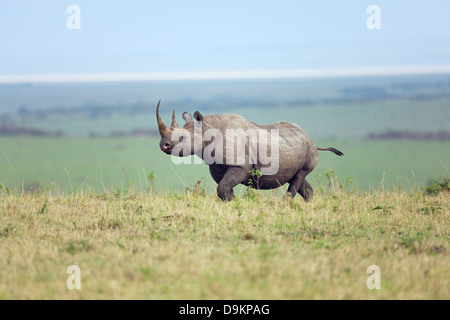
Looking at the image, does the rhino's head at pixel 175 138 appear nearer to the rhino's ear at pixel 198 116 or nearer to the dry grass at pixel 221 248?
the rhino's ear at pixel 198 116

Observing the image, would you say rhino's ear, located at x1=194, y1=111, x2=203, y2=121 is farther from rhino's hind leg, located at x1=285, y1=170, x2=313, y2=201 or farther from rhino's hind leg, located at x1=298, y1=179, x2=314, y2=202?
rhino's hind leg, located at x1=298, y1=179, x2=314, y2=202

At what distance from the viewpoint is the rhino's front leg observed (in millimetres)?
10273

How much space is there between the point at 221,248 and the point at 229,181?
11.3 ft

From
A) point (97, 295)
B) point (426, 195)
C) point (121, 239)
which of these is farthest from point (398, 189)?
point (97, 295)

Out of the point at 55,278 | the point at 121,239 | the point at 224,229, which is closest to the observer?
the point at 55,278

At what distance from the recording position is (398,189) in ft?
38.9

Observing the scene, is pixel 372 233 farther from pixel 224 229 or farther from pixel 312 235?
pixel 224 229

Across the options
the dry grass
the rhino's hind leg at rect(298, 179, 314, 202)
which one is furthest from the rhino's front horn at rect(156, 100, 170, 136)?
the rhino's hind leg at rect(298, 179, 314, 202)

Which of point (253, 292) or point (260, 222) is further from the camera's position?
point (260, 222)

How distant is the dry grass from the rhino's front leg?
0.22 m

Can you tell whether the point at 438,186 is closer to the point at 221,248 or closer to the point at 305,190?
the point at 305,190

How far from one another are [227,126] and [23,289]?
5577mm

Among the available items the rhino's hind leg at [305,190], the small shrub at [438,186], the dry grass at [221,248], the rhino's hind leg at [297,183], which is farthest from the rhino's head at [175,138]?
the small shrub at [438,186]

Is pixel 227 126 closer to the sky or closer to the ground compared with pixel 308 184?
closer to the sky
